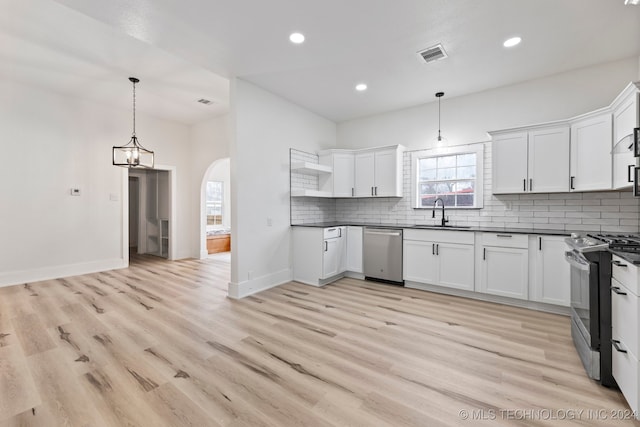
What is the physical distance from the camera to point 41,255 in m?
4.54

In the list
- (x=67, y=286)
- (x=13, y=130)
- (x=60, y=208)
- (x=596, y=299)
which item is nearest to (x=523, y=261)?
(x=596, y=299)

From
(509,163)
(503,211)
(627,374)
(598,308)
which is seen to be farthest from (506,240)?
(627,374)

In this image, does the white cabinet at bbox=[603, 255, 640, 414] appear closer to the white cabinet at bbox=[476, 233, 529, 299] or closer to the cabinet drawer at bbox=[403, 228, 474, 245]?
the white cabinet at bbox=[476, 233, 529, 299]

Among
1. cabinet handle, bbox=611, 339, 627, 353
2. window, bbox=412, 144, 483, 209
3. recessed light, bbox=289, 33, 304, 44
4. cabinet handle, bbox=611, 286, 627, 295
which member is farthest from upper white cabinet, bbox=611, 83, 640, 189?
recessed light, bbox=289, 33, 304, 44

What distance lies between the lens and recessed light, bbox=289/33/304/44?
278cm

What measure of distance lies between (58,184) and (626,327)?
23.2ft

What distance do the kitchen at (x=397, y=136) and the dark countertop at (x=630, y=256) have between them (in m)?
1.52

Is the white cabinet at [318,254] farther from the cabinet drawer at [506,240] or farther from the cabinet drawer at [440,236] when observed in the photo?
the cabinet drawer at [506,240]

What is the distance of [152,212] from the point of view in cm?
728

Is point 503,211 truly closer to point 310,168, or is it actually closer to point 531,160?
point 531,160

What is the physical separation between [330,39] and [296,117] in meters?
1.90

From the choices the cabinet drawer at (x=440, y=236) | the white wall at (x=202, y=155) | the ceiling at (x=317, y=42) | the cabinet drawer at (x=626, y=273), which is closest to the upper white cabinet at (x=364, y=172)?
the cabinet drawer at (x=440, y=236)

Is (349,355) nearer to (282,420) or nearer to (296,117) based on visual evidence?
(282,420)

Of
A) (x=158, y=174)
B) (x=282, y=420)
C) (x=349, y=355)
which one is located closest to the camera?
(x=282, y=420)
